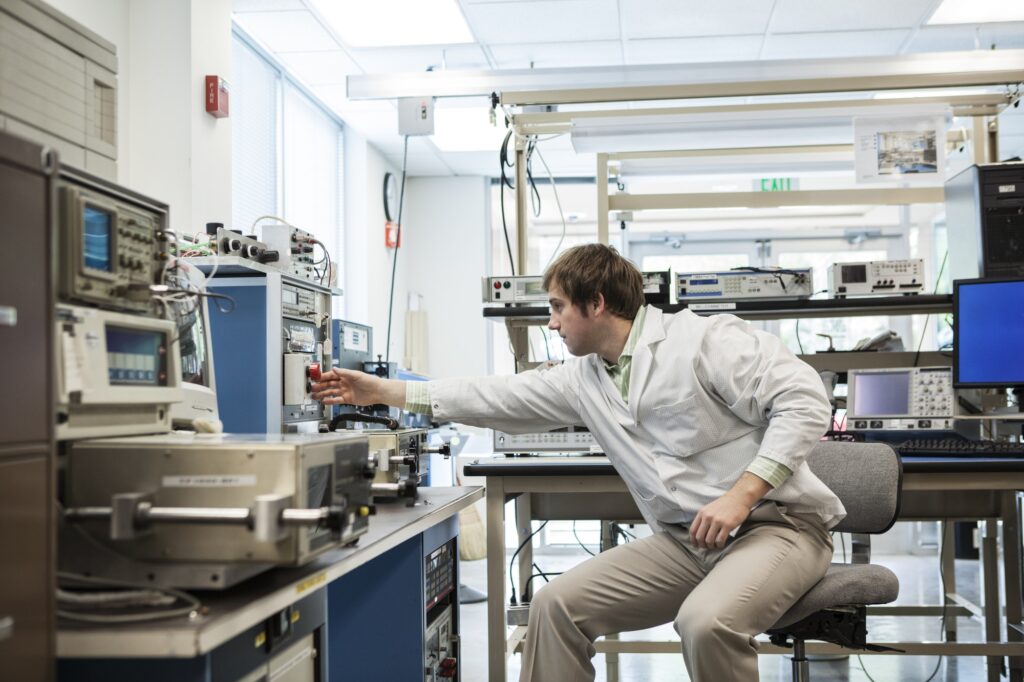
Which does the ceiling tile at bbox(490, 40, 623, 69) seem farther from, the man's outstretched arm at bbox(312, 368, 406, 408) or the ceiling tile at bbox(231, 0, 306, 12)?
the man's outstretched arm at bbox(312, 368, 406, 408)

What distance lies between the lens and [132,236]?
4.31 ft

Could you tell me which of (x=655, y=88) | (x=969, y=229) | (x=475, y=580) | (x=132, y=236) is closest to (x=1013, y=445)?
(x=969, y=229)

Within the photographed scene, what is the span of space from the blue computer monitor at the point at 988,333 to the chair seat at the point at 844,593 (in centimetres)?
128

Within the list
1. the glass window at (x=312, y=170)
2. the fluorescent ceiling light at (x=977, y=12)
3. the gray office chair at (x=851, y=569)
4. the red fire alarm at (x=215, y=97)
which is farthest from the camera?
the glass window at (x=312, y=170)

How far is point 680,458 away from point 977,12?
3.43m

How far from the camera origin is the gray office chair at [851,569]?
6.05ft

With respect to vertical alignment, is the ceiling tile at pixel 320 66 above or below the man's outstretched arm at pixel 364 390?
above

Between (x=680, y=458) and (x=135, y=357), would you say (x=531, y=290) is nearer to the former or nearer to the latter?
(x=680, y=458)

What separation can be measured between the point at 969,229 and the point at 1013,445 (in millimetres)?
866

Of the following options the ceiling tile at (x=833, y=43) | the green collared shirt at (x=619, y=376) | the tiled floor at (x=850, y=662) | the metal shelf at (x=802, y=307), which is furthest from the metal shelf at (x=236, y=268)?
the ceiling tile at (x=833, y=43)

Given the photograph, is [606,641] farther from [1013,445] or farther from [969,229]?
[969,229]

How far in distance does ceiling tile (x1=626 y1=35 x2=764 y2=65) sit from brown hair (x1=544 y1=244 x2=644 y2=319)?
2973 mm

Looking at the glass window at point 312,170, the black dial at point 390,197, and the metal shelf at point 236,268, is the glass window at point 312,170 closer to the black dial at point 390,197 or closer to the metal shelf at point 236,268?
the black dial at point 390,197

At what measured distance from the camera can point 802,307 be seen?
3.00 m
